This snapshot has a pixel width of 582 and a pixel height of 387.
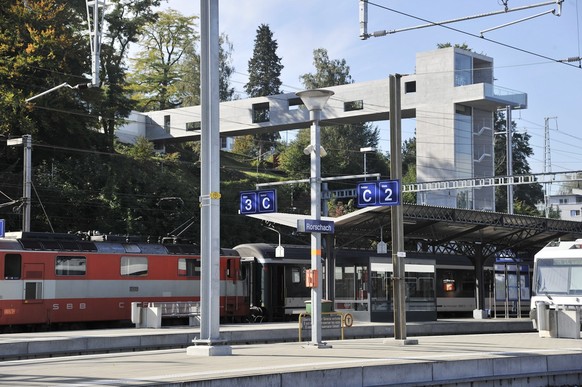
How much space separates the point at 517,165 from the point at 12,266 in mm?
88637

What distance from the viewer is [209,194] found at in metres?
18.6

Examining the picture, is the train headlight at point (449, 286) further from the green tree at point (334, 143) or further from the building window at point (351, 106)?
the green tree at point (334, 143)

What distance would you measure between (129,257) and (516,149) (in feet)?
278

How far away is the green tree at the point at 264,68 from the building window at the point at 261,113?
115 feet

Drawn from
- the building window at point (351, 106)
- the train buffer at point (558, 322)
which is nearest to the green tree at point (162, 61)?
the building window at point (351, 106)

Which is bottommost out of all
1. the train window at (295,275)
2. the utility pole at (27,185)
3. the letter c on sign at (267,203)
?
the train window at (295,275)

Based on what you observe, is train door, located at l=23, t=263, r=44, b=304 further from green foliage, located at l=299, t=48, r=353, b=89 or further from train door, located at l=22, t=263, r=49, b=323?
green foliage, located at l=299, t=48, r=353, b=89

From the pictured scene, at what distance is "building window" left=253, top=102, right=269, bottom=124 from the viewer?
249 feet

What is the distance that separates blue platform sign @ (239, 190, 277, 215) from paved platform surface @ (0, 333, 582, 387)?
3.49 meters

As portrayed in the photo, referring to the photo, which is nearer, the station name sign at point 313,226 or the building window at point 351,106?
the station name sign at point 313,226

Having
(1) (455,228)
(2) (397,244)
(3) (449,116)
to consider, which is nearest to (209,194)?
(2) (397,244)

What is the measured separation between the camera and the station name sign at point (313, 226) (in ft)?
66.6

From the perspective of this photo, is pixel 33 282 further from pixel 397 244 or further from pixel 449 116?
pixel 449 116

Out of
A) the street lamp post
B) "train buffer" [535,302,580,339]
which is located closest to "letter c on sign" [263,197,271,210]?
the street lamp post
